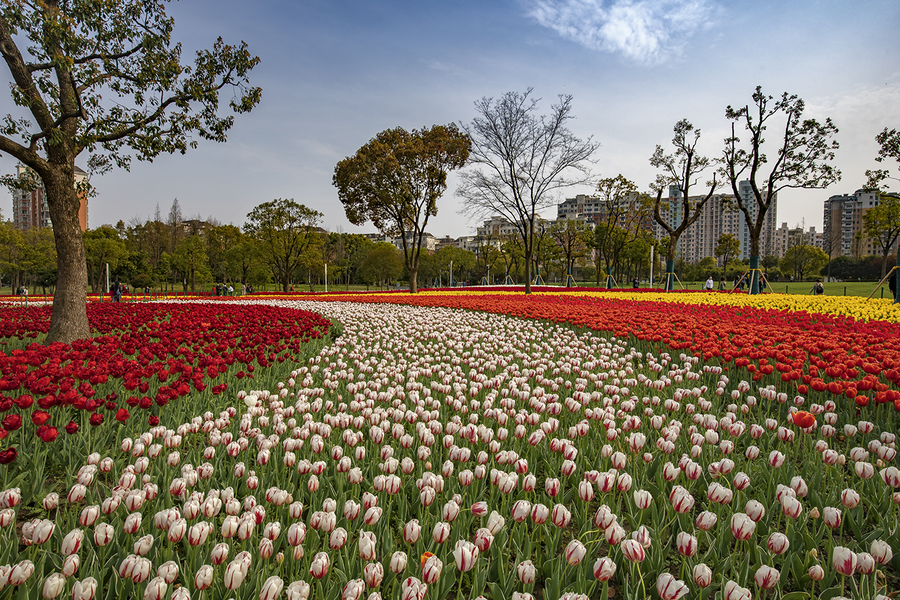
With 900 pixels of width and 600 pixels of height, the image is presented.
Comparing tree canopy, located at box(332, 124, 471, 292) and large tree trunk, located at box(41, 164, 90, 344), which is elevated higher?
tree canopy, located at box(332, 124, 471, 292)

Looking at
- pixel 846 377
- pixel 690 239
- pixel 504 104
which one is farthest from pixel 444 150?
pixel 690 239

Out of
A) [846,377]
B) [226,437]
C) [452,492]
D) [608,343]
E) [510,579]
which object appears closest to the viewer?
[510,579]

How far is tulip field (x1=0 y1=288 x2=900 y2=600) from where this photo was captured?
5.91ft

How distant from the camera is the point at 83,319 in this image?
305 inches

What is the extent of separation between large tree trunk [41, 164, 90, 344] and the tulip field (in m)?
2.62

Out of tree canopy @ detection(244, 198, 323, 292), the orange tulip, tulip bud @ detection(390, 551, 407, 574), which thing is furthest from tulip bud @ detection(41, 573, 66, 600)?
tree canopy @ detection(244, 198, 323, 292)

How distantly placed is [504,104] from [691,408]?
940 inches

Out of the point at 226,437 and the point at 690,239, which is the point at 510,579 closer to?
the point at 226,437

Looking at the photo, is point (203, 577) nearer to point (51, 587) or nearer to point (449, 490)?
point (51, 587)

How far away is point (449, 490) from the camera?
271 cm

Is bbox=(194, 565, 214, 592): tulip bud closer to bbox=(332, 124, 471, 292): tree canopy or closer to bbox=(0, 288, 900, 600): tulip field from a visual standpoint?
bbox=(0, 288, 900, 600): tulip field

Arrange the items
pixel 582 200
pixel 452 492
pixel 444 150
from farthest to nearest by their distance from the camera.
→ pixel 582 200 → pixel 444 150 → pixel 452 492

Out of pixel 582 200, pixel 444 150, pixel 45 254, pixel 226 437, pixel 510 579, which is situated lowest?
pixel 510 579

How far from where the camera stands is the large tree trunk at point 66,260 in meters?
7.39
